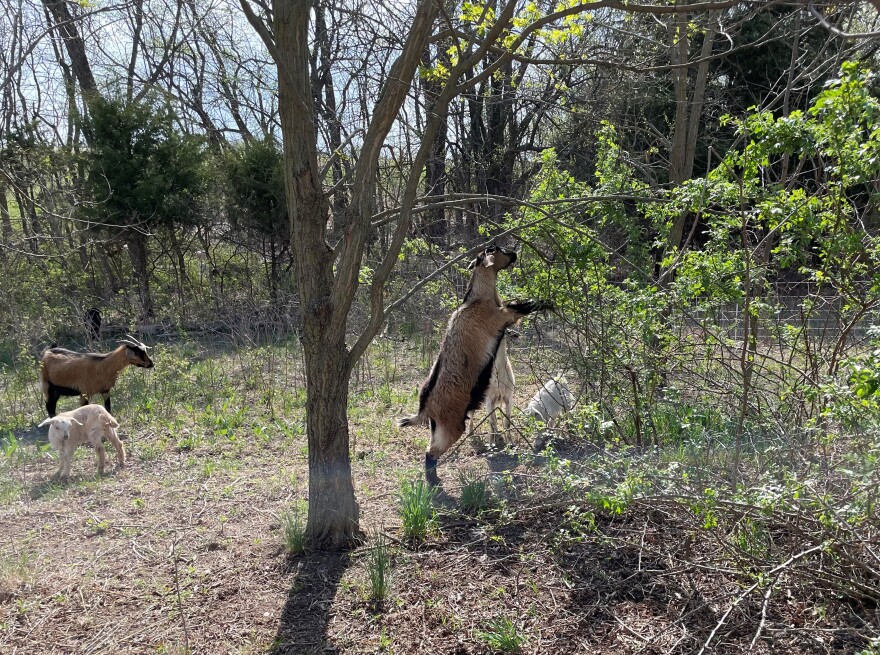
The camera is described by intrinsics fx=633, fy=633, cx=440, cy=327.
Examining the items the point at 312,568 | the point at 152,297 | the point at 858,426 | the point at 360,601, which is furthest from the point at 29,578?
the point at 152,297

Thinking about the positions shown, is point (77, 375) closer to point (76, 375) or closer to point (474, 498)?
point (76, 375)

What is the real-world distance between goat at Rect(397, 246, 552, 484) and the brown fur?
501cm

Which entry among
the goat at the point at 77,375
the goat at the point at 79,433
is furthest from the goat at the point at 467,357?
the goat at the point at 77,375

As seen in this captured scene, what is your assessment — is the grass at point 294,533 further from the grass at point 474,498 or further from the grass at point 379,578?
the grass at point 474,498

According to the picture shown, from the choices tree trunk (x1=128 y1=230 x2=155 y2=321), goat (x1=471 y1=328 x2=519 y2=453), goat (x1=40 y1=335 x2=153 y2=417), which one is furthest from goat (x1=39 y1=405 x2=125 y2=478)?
tree trunk (x1=128 y1=230 x2=155 y2=321)

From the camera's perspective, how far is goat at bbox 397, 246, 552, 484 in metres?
6.02

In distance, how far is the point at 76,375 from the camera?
887 centimetres

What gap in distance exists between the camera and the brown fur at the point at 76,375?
884 cm

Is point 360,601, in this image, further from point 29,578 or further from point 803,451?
point 803,451

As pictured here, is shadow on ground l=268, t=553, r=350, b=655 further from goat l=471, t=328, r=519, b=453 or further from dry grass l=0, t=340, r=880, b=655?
goat l=471, t=328, r=519, b=453

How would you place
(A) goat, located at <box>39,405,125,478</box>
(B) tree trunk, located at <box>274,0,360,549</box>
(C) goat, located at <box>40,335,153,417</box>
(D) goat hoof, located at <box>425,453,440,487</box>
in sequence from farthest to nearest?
(C) goat, located at <box>40,335,153,417</box> < (A) goat, located at <box>39,405,125,478</box> < (D) goat hoof, located at <box>425,453,440,487</box> < (B) tree trunk, located at <box>274,0,360,549</box>

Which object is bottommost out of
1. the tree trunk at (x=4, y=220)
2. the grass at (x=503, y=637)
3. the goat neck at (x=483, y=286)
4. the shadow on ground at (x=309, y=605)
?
the shadow on ground at (x=309, y=605)

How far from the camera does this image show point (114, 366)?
9.16 m

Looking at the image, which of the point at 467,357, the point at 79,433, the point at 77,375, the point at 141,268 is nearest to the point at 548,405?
the point at 467,357
